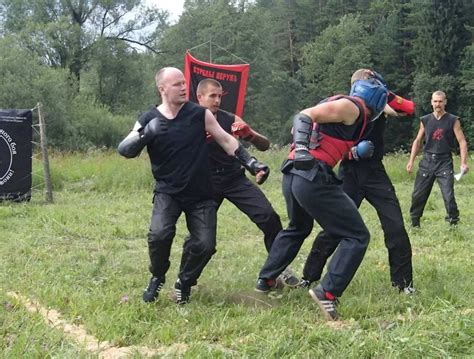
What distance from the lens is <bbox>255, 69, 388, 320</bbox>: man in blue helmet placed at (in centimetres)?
415

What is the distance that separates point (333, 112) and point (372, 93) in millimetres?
498

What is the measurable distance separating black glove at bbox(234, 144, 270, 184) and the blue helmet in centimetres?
87

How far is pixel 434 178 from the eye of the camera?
27.3 ft

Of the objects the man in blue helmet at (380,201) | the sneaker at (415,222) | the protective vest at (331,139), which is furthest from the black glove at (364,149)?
the sneaker at (415,222)

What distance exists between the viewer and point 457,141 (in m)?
8.34

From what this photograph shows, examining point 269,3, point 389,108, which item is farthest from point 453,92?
point 389,108

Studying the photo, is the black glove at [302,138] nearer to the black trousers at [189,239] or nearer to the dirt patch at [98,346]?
the black trousers at [189,239]

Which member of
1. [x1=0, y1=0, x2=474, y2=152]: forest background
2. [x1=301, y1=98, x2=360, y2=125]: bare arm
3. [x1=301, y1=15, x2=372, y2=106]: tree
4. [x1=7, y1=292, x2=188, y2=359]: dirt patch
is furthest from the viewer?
[x1=301, y1=15, x2=372, y2=106]: tree

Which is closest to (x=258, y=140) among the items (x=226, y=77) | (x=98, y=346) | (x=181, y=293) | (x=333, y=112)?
(x=333, y=112)

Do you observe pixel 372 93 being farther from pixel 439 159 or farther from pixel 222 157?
pixel 439 159

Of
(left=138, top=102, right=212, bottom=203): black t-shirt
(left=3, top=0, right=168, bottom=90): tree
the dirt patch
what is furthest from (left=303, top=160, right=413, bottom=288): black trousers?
(left=3, top=0, right=168, bottom=90): tree

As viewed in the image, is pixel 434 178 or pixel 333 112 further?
pixel 434 178

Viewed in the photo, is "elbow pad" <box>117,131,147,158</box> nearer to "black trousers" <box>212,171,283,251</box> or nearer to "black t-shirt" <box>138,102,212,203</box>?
"black t-shirt" <box>138,102,212,203</box>

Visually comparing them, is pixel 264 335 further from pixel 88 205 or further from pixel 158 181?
pixel 88 205
